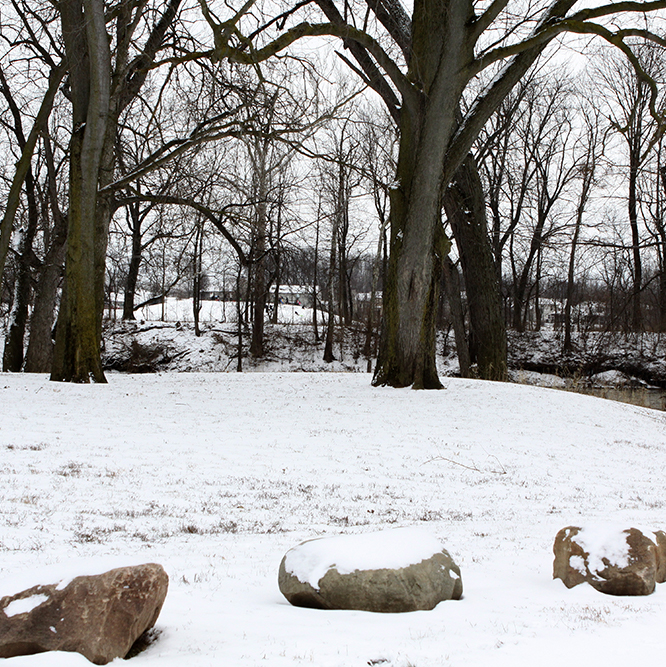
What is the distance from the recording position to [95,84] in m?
12.1

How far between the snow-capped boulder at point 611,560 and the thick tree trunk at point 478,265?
13179mm

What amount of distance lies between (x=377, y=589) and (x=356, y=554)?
19 centimetres

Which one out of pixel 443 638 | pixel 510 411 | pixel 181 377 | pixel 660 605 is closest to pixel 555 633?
pixel 443 638

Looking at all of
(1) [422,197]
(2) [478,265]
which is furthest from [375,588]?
(2) [478,265]

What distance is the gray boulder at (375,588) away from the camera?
111 inches

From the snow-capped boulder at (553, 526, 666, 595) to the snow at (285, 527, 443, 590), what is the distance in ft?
2.63

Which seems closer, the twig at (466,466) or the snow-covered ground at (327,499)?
the snow-covered ground at (327,499)

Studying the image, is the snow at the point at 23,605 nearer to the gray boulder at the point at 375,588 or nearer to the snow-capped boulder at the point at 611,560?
the gray boulder at the point at 375,588

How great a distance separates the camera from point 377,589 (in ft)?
9.27

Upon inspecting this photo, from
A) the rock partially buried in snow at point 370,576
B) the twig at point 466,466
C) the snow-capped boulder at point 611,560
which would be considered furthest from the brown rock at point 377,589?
the twig at point 466,466

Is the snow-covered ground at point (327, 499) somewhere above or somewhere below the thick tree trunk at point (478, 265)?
below

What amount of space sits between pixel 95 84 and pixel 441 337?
79.2ft

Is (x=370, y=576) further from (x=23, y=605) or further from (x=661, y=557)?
(x=661, y=557)

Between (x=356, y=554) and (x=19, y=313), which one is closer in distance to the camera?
(x=356, y=554)
